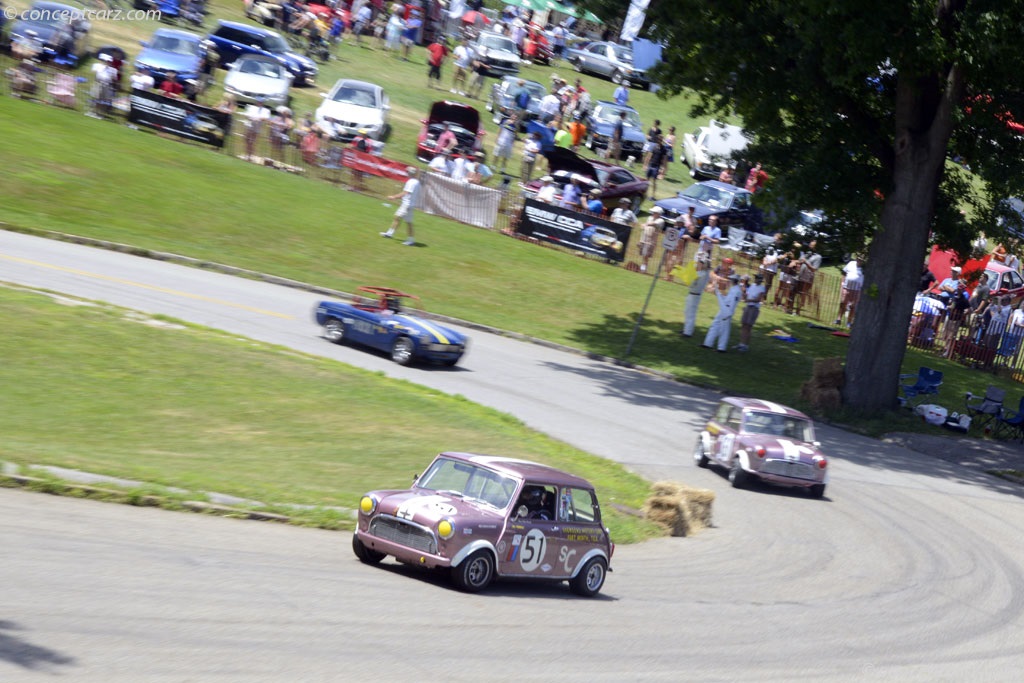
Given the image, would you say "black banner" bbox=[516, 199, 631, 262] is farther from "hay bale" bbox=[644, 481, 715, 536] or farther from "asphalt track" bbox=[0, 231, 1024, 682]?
"hay bale" bbox=[644, 481, 715, 536]

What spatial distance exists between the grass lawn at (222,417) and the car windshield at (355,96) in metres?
19.9

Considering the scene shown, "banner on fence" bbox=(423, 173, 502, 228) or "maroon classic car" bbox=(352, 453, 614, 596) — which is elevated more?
"banner on fence" bbox=(423, 173, 502, 228)

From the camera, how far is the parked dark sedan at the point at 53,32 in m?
34.5

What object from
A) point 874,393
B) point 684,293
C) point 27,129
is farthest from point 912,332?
point 27,129

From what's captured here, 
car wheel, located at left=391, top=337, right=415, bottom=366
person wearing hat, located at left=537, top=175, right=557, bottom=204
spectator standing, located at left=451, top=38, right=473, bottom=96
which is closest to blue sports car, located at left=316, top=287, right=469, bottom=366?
car wheel, located at left=391, top=337, right=415, bottom=366

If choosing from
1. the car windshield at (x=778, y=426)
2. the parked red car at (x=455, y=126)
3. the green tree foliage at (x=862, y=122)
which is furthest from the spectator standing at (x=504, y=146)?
the car windshield at (x=778, y=426)

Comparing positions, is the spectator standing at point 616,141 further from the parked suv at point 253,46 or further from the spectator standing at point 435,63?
the parked suv at point 253,46

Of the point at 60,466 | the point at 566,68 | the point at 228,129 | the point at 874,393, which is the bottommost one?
the point at 60,466

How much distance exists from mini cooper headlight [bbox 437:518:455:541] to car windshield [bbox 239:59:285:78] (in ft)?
101

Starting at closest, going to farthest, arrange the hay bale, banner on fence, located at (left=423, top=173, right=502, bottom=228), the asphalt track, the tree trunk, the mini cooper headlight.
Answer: the asphalt track < the mini cooper headlight < the hay bale < the tree trunk < banner on fence, located at (left=423, top=173, right=502, bottom=228)

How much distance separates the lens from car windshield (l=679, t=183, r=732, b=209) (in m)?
38.9

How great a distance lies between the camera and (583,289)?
32.2 metres

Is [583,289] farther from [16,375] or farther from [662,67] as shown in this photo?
[16,375]

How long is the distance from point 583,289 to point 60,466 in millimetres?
22099
